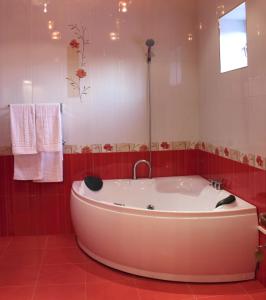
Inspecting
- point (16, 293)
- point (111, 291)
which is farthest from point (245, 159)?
point (16, 293)

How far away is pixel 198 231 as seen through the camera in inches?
93.8

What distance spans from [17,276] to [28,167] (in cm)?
105

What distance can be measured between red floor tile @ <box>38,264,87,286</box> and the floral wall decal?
1.60 metres

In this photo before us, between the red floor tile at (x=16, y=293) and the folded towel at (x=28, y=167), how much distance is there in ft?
3.64

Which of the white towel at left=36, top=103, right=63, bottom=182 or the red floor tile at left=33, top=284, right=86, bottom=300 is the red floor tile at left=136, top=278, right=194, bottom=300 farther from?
the white towel at left=36, top=103, right=63, bottom=182

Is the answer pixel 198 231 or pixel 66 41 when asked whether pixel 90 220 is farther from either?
pixel 66 41

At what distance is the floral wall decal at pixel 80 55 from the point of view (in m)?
3.36

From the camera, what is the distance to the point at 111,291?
7.79 feet

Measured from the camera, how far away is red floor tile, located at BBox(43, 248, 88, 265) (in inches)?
112

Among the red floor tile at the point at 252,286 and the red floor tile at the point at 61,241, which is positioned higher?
the red floor tile at the point at 61,241

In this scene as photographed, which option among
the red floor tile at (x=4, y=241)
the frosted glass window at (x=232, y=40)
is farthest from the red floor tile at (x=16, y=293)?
the frosted glass window at (x=232, y=40)

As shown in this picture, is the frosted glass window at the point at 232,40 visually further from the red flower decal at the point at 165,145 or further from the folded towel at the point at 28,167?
the folded towel at the point at 28,167

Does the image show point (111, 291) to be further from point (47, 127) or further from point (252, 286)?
point (47, 127)

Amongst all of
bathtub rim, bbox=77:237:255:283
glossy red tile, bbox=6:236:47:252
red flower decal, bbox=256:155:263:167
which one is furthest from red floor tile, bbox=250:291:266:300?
glossy red tile, bbox=6:236:47:252
